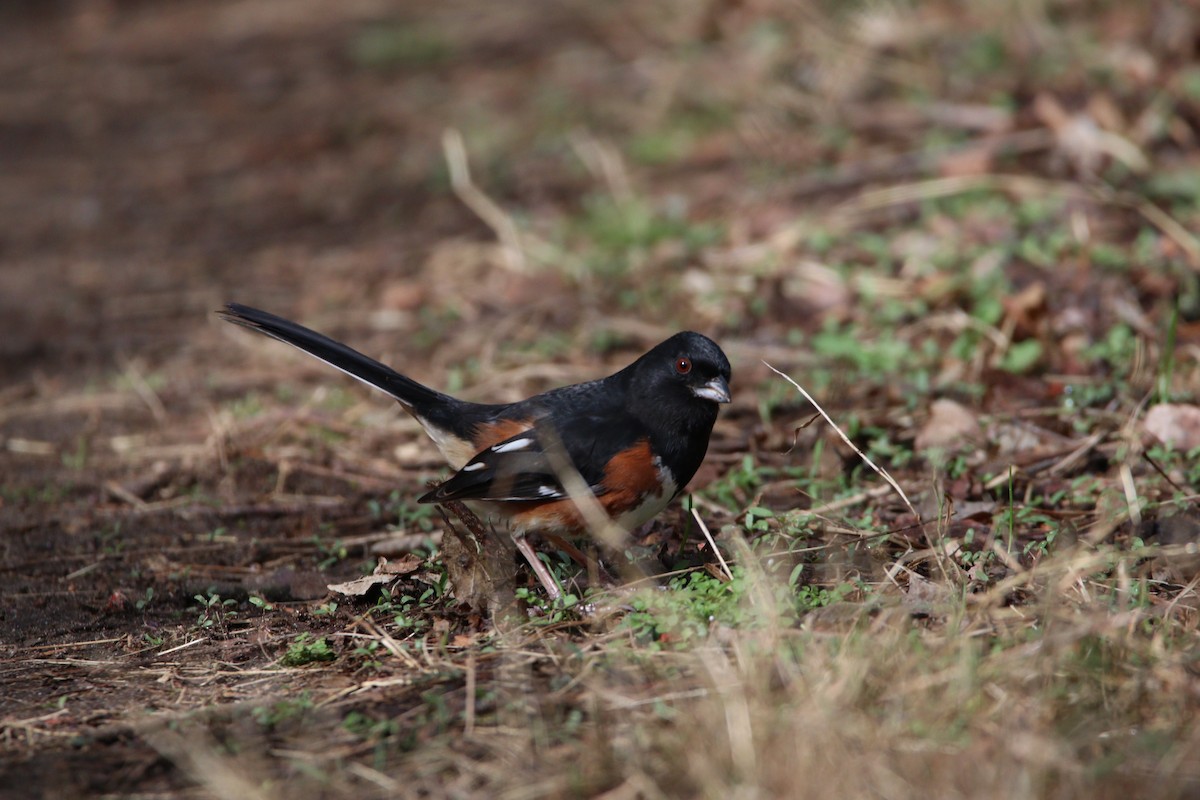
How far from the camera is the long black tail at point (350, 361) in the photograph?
4070mm

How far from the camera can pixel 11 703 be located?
121 inches

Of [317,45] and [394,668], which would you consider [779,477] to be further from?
[317,45]

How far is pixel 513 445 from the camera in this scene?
3.79 m

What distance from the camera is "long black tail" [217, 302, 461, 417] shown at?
4.07m

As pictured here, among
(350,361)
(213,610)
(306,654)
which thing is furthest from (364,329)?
(306,654)

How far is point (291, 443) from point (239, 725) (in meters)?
2.33

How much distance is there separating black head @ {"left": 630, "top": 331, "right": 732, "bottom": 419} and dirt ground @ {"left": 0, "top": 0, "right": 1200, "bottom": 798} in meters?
0.37

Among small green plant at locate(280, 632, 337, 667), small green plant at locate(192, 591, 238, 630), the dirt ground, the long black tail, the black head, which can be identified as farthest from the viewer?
the long black tail

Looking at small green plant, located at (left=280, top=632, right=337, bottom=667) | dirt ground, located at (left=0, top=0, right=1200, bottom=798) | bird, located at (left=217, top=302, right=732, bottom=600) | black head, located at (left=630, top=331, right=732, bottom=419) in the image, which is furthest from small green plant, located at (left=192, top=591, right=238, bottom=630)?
black head, located at (left=630, top=331, right=732, bottom=419)

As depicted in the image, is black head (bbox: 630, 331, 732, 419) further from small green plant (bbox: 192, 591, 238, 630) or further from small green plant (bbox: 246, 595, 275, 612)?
small green plant (bbox: 192, 591, 238, 630)

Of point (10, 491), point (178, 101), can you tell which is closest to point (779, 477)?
point (10, 491)

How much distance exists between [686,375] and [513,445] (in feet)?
1.84

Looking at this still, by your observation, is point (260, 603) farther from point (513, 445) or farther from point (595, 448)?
point (595, 448)

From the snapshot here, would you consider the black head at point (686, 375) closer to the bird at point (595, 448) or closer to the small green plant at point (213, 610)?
the bird at point (595, 448)
